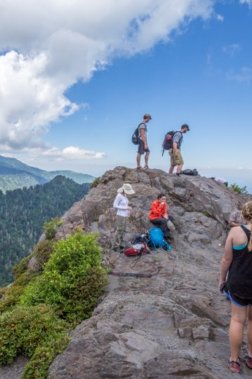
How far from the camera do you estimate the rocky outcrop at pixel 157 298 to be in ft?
23.1

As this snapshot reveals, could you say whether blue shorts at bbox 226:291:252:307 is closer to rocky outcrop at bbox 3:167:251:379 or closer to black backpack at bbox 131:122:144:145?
rocky outcrop at bbox 3:167:251:379

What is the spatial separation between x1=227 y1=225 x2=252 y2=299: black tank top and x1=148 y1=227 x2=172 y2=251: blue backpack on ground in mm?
10635

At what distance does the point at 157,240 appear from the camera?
17.1 meters

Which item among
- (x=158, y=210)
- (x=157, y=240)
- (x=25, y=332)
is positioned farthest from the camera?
(x=158, y=210)

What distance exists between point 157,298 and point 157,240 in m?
6.60

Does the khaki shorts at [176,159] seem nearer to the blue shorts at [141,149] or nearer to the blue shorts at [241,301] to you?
the blue shorts at [141,149]

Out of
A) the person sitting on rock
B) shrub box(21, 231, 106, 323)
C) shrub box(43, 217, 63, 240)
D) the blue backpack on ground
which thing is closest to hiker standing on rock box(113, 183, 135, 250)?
the blue backpack on ground

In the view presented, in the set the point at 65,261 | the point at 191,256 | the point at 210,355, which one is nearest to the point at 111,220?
the point at 191,256

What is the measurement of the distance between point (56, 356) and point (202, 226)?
14956 mm

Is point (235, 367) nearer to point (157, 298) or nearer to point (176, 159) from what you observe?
point (157, 298)

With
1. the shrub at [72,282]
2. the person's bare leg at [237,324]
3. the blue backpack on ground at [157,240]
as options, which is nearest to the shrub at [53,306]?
the shrub at [72,282]

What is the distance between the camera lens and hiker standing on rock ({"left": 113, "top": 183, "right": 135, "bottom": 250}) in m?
16.0

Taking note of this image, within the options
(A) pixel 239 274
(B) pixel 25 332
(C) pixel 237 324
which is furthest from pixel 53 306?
(A) pixel 239 274

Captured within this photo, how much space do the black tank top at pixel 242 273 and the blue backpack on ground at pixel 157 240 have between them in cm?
1063
